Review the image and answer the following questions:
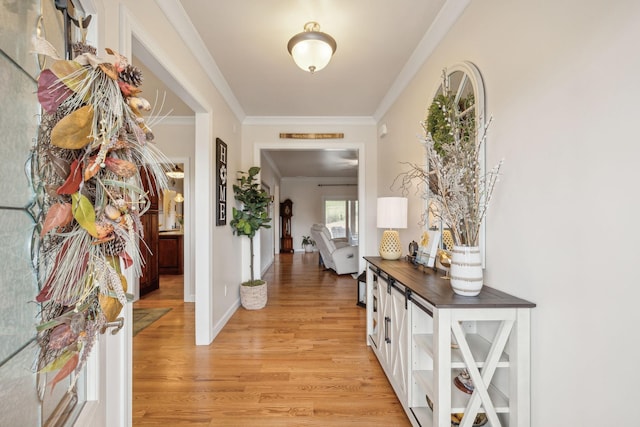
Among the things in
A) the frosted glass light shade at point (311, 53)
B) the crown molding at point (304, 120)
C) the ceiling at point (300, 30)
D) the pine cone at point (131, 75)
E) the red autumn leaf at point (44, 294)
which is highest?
the ceiling at point (300, 30)

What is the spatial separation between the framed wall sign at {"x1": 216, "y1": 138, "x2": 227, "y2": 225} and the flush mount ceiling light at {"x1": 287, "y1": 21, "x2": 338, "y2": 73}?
1368mm

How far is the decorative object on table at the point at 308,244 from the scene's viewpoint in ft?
30.6

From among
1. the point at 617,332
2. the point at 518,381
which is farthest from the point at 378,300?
the point at 617,332

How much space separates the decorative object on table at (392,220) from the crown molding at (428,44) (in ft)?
Answer: 3.97

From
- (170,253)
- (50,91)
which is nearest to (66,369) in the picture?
(50,91)

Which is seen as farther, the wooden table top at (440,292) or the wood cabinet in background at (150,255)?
the wood cabinet in background at (150,255)

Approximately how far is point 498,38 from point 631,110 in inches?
33.5

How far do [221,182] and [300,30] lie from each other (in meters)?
1.70

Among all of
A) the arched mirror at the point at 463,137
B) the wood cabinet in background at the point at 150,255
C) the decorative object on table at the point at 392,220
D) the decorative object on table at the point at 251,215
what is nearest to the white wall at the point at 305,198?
the wood cabinet in background at the point at 150,255

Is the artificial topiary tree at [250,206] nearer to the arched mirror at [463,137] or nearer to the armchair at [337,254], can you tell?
the arched mirror at [463,137]

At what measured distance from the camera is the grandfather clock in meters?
9.33

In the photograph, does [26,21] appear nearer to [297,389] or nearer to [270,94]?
[297,389]

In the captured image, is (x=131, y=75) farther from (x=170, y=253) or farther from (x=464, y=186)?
(x=170, y=253)

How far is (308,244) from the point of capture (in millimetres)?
9406
